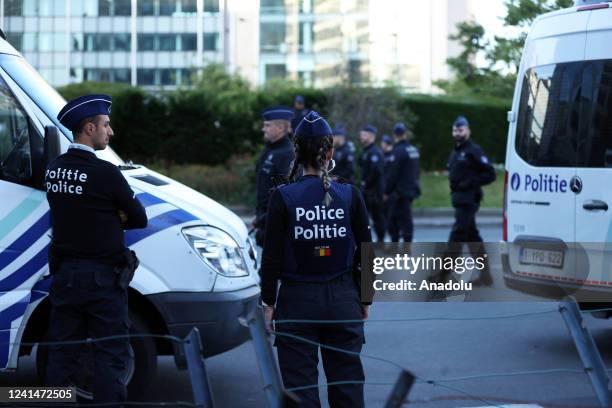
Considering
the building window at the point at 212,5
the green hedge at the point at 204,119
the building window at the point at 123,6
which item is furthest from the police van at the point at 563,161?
the green hedge at the point at 204,119

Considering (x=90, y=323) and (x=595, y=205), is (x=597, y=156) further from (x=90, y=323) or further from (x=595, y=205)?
(x=90, y=323)

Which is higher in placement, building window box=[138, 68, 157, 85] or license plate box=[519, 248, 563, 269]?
building window box=[138, 68, 157, 85]

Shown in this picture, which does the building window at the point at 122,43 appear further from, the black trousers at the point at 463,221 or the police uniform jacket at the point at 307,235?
the police uniform jacket at the point at 307,235

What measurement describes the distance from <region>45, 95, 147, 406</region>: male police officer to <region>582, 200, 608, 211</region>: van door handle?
3901 mm

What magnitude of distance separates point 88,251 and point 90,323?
358 millimetres

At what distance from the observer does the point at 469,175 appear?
11.9 m

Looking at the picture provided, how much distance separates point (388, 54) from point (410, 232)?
189 ft

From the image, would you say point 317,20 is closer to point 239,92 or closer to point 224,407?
point 239,92

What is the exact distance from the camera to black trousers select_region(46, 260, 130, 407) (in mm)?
4973

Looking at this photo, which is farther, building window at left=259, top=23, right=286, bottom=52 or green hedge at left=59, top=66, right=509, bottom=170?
building window at left=259, top=23, right=286, bottom=52

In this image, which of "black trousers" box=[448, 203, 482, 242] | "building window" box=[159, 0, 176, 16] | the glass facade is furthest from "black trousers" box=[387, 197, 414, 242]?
"building window" box=[159, 0, 176, 16]

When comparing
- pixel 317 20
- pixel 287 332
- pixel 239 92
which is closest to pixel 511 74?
pixel 239 92

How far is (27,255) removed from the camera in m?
5.89

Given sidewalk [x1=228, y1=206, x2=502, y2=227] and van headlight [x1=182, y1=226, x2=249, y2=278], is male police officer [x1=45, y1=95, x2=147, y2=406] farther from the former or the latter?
sidewalk [x1=228, y1=206, x2=502, y2=227]
